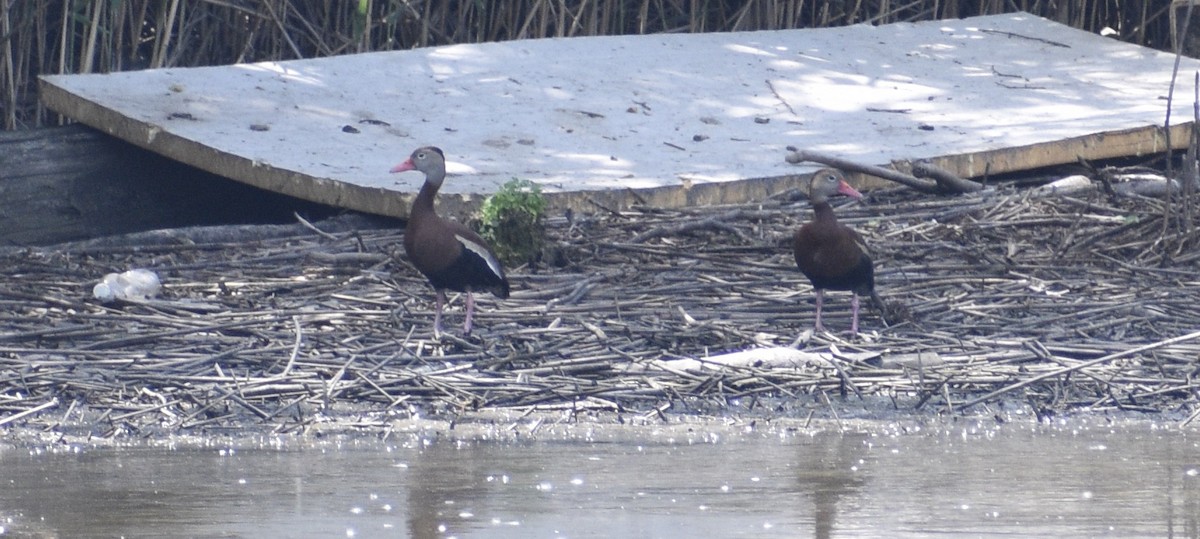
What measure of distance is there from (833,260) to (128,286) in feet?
→ 9.45

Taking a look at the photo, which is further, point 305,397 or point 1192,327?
point 1192,327

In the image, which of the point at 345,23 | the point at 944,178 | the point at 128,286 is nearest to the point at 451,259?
the point at 128,286

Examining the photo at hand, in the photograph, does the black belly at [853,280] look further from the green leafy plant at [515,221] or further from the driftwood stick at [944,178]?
the driftwood stick at [944,178]

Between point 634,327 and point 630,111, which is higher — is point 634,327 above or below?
below

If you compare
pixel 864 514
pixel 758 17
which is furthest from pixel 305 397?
pixel 758 17

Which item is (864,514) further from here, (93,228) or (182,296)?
(93,228)

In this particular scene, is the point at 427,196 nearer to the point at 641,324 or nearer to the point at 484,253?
the point at 484,253

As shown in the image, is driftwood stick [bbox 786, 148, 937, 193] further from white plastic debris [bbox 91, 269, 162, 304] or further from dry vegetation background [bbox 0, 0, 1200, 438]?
white plastic debris [bbox 91, 269, 162, 304]

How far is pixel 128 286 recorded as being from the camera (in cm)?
679

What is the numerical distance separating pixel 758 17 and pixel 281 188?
19.1ft

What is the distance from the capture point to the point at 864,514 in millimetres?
4090

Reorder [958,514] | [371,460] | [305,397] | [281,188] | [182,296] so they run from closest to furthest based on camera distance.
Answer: [958,514], [371,460], [305,397], [182,296], [281,188]

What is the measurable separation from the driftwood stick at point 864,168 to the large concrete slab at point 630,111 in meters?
0.09

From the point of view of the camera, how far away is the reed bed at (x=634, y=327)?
5.49 m
